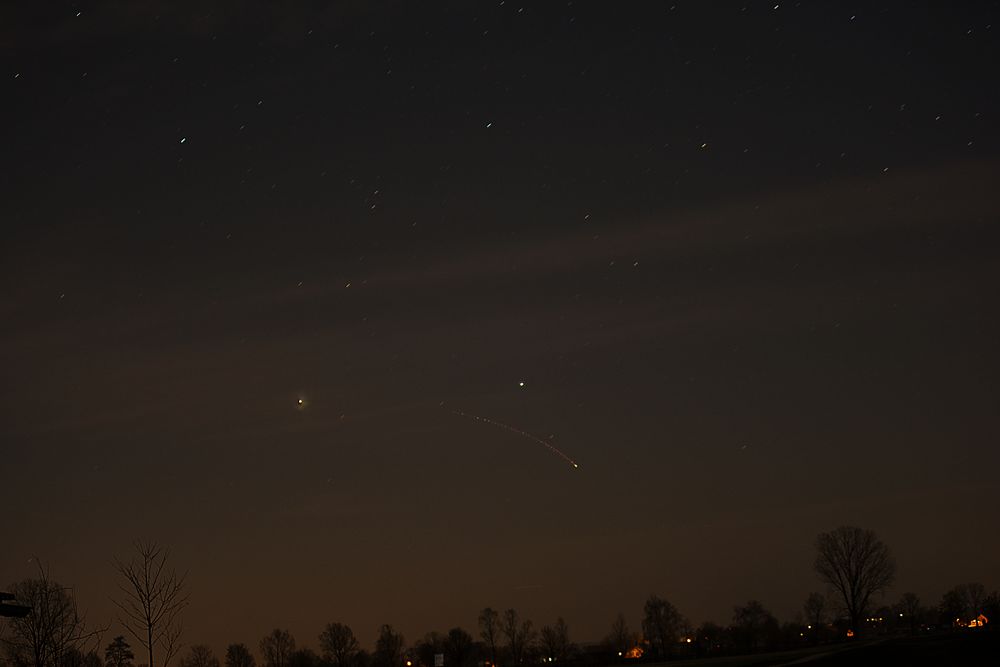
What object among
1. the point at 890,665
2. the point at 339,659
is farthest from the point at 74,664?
the point at 339,659

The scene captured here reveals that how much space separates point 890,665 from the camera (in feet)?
151

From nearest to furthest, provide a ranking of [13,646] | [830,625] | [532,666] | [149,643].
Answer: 1. [149,643]
2. [13,646]
3. [532,666]
4. [830,625]

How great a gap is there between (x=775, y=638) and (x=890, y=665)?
131816 mm

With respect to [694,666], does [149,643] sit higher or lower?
higher

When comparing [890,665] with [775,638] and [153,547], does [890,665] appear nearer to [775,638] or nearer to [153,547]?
[153,547]

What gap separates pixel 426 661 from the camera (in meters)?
164

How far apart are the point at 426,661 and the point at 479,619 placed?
23870 millimetres

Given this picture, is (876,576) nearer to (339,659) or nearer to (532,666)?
(532,666)

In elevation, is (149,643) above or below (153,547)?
below

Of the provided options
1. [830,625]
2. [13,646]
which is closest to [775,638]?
[830,625]

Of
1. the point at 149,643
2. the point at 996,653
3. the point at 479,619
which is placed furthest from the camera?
the point at 479,619

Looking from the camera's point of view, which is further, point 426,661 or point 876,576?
point 426,661

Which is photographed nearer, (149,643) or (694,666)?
(149,643)

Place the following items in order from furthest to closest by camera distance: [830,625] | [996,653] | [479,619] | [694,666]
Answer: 1. [830,625]
2. [479,619]
3. [694,666]
4. [996,653]
